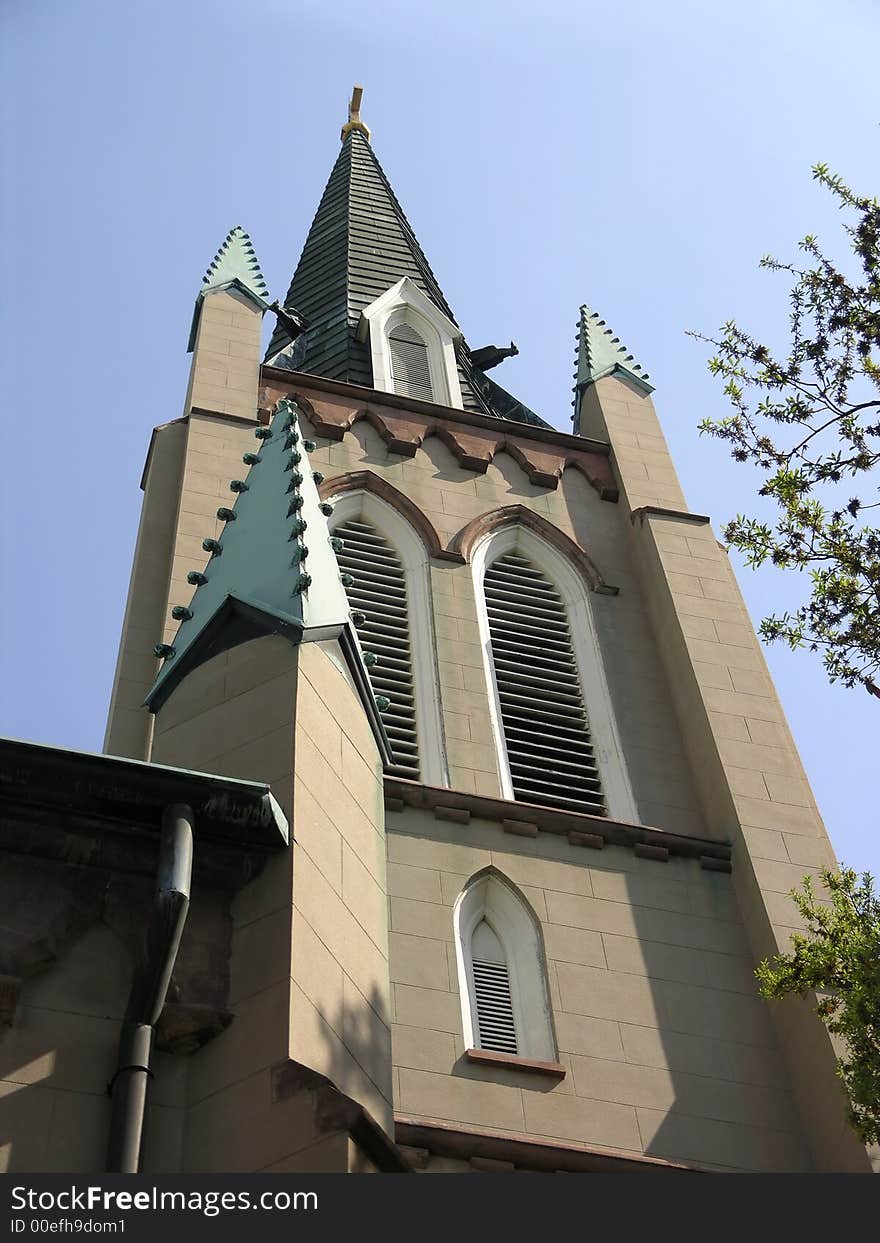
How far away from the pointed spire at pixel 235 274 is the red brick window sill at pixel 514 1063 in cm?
1162

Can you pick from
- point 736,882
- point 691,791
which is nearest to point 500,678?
point 691,791

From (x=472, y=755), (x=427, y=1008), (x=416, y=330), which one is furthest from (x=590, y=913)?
(x=416, y=330)

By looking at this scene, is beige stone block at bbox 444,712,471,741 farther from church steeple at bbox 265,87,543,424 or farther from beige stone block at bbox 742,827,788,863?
church steeple at bbox 265,87,543,424

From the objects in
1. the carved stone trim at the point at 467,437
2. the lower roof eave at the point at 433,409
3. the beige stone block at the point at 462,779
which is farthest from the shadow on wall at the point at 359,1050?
the lower roof eave at the point at 433,409

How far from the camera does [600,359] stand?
2297 centimetres

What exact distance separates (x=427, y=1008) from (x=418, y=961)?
0.41 metres

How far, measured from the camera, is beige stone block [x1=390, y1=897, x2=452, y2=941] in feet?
39.7

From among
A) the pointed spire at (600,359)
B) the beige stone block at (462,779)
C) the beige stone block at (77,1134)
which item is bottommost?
the beige stone block at (77,1134)

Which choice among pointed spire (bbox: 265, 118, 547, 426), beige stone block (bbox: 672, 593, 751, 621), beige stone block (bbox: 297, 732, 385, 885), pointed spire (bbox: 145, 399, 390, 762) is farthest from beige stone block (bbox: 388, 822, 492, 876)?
pointed spire (bbox: 265, 118, 547, 426)

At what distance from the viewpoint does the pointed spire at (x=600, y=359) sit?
2236cm

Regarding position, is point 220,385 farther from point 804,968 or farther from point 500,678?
point 804,968

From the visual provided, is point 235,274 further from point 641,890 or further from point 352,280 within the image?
point 641,890

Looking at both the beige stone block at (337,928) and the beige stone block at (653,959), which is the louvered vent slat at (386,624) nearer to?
the beige stone block at (653,959)

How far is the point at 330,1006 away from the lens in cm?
730
